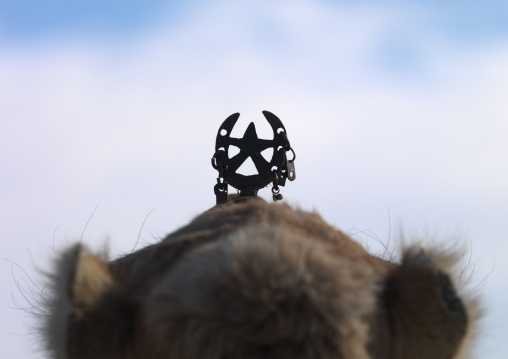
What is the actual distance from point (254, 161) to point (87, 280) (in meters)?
1.90

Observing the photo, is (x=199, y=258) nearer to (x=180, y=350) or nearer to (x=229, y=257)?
(x=229, y=257)

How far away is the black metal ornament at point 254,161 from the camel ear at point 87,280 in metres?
1.63

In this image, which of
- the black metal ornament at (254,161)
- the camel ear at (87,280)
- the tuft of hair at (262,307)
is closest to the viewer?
the tuft of hair at (262,307)

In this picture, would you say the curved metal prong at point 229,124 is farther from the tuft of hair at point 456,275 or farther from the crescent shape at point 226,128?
the tuft of hair at point 456,275

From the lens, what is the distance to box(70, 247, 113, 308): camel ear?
2.02m

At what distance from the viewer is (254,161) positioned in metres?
3.86

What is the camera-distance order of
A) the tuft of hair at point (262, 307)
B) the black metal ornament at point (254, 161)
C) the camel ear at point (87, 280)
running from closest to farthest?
the tuft of hair at point (262, 307) < the camel ear at point (87, 280) < the black metal ornament at point (254, 161)

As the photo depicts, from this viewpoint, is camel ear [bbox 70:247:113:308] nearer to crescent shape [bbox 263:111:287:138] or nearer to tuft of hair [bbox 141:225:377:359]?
tuft of hair [bbox 141:225:377:359]

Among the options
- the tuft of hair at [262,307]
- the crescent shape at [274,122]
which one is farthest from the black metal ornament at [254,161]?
the tuft of hair at [262,307]

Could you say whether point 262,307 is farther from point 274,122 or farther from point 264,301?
point 274,122

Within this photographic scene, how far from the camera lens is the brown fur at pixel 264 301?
1.82 meters

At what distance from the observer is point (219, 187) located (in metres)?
3.78

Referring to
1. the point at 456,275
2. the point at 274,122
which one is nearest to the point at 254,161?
the point at 274,122

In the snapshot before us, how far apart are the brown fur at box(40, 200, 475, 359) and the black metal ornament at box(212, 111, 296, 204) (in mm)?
1330
